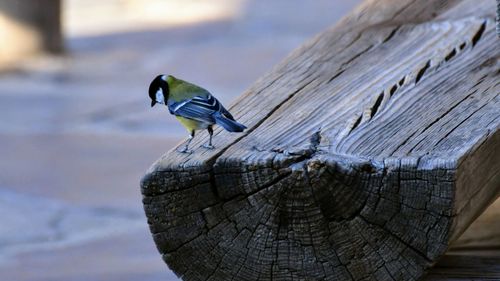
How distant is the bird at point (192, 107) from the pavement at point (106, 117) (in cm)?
122

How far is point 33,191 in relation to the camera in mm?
4859

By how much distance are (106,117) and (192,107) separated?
3.54m

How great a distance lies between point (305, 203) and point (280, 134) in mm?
287

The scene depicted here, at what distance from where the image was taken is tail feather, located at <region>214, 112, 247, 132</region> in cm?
236

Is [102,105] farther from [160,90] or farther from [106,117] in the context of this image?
[160,90]

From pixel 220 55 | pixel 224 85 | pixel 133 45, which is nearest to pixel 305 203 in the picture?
pixel 224 85

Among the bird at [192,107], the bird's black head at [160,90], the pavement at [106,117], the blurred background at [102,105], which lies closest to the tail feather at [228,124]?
the bird at [192,107]

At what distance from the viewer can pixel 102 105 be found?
624 centimetres

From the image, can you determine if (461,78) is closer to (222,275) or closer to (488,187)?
(488,187)

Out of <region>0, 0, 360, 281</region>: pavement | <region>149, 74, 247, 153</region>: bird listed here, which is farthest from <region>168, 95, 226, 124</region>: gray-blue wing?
<region>0, 0, 360, 281</region>: pavement

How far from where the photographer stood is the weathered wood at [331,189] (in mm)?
2197

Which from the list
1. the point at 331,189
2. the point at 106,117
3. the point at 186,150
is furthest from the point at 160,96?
the point at 106,117

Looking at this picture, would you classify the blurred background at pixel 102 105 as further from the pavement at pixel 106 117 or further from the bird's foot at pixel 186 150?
the bird's foot at pixel 186 150

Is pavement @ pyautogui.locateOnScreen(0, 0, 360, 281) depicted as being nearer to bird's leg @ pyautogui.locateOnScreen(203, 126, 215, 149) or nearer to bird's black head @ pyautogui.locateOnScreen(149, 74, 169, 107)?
bird's black head @ pyautogui.locateOnScreen(149, 74, 169, 107)
